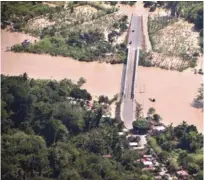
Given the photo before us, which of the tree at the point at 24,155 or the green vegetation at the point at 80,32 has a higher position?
the green vegetation at the point at 80,32

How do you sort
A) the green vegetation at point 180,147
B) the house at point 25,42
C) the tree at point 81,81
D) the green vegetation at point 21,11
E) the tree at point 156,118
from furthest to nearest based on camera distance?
the green vegetation at point 21,11 → the house at point 25,42 → the tree at point 81,81 → the tree at point 156,118 → the green vegetation at point 180,147

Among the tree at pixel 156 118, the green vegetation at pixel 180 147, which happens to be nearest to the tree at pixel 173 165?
the green vegetation at pixel 180 147

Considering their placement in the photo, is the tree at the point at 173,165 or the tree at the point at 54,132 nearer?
the tree at the point at 173,165

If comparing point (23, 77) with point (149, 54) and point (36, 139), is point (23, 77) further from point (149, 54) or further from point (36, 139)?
point (149, 54)

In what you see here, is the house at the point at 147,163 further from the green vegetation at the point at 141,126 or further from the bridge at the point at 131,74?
the bridge at the point at 131,74

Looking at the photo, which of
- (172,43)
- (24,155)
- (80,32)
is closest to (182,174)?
(24,155)

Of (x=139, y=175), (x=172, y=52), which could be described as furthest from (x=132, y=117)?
(x=172, y=52)
